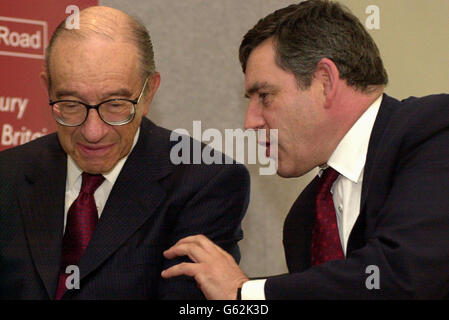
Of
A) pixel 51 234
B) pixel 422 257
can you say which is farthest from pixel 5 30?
pixel 422 257

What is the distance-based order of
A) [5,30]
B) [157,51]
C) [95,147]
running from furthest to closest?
[157,51], [5,30], [95,147]

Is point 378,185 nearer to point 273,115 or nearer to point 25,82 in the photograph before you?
point 273,115

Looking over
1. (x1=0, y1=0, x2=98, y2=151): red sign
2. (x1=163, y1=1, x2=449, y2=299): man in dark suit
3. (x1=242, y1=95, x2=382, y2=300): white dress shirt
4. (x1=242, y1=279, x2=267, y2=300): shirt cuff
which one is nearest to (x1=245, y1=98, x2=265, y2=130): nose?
(x1=163, y1=1, x2=449, y2=299): man in dark suit

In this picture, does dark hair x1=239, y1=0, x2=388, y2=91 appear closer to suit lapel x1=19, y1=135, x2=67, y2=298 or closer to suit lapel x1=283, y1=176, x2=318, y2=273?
suit lapel x1=283, y1=176, x2=318, y2=273

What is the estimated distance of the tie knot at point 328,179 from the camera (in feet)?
7.23

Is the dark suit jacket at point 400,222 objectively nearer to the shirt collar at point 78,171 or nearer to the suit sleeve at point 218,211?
the suit sleeve at point 218,211

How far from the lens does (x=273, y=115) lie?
2240 millimetres

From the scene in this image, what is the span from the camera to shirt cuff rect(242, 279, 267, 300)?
182 cm

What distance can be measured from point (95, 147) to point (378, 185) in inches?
36.7

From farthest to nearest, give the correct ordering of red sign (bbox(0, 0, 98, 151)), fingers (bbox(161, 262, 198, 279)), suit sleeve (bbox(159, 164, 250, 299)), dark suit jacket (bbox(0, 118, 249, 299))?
red sign (bbox(0, 0, 98, 151)) → suit sleeve (bbox(159, 164, 250, 299)) → dark suit jacket (bbox(0, 118, 249, 299)) → fingers (bbox(161, 262, 198, 279))

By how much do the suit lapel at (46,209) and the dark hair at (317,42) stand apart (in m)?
0.79

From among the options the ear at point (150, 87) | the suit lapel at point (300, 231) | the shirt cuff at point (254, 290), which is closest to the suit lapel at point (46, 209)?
the ear at point (150, 87)

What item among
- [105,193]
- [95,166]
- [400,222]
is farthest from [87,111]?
[400,222]

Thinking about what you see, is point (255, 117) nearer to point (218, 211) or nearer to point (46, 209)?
point (218, 211)
